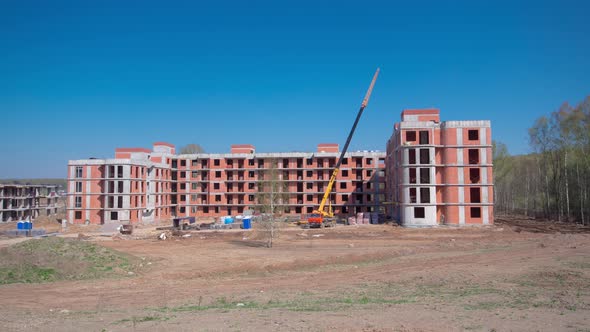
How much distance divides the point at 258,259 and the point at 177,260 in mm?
6229

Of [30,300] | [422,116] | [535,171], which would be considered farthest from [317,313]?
[535,171]

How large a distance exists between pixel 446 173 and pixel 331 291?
1566 inches

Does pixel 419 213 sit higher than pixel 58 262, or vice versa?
pixel 419 213

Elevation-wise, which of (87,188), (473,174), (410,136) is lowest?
(87,188)

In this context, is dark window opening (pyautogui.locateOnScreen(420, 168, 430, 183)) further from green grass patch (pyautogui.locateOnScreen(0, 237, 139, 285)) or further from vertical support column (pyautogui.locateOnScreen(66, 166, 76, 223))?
vertical support column (pyautogui.locateOnScreen(66, 166, 76, 223))

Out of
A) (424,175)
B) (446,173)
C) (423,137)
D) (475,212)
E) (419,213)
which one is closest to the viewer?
(475,212)

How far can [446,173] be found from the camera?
178 ft

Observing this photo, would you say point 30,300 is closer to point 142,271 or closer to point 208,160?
point 142,271

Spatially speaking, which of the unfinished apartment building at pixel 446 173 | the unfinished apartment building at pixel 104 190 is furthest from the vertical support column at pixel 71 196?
the unfinished apartment building at pixel 446 173

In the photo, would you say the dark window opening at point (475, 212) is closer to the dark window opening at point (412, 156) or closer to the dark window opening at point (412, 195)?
the dark window opening at point (412, 195)

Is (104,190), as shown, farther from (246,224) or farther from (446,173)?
(446,173)

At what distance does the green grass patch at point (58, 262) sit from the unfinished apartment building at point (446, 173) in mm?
37737

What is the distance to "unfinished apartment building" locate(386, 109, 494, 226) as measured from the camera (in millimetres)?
53312

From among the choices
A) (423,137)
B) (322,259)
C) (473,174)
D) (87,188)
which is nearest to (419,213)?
(473,174)
